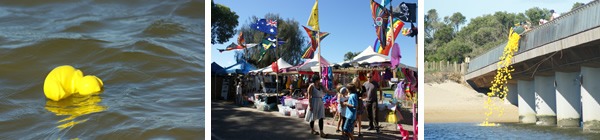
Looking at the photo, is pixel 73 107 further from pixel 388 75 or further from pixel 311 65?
pixel 388 75

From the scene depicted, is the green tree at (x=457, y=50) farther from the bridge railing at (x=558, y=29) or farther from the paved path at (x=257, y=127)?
the paved path at (x=257, y=127)

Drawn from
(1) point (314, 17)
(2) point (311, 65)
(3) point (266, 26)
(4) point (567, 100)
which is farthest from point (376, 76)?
(4) point (567, 100)

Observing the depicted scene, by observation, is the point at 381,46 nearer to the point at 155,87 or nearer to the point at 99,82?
the point at 155,87

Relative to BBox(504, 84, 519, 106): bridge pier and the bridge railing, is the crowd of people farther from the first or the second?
BBox(504, 84, 519, 106): bridge pier

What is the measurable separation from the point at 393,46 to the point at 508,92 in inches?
83.1

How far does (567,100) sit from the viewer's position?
4605mm

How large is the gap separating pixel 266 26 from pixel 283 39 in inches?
4.8

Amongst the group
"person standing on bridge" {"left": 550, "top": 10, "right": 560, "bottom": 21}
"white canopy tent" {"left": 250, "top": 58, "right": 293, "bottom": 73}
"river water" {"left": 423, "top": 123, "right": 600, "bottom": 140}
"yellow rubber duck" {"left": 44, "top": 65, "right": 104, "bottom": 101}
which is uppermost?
"person standing on bridge" {"left": 550, "top": 10, "right": 560, "bottom": 21}

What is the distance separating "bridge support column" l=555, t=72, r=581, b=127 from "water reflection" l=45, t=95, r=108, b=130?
369 centimetres

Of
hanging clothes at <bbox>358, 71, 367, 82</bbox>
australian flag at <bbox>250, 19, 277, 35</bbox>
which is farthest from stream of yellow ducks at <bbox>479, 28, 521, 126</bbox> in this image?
australian flag at <bbox>250, 19, 277, 35</bbox>

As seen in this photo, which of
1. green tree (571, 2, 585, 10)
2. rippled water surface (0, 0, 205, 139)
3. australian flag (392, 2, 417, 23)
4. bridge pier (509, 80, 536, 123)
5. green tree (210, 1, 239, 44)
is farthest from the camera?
bridge pier (509, 80, 536, 123)

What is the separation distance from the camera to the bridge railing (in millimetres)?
3820

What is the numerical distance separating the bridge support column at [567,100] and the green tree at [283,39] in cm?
287

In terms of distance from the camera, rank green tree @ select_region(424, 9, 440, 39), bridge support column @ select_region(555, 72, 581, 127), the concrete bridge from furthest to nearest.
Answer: bridge support column @ select_region(555, 72, 581, 127), the concrete bridge, green tree @ select_region(424, 9, 440, 39)
